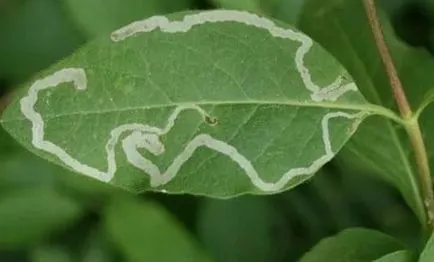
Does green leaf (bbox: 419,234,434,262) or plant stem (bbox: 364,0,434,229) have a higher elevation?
plant stem (bbox: 364,0,434,229)

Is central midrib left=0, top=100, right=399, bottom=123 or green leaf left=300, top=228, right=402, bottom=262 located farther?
green leaf left=300, top=228, right=402, bottom=262

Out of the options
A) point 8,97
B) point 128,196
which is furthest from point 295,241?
point 8,97

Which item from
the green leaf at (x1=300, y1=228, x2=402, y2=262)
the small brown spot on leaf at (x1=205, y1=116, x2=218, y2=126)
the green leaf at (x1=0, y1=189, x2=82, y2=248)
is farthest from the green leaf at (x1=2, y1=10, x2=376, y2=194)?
the green leaf at (x1=0, y1=189, x2=82, y2=248)

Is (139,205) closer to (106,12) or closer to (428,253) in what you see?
(106,12)

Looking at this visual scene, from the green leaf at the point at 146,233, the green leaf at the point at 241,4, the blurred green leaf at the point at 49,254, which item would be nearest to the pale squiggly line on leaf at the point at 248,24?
the green leaf at the point at 241,4

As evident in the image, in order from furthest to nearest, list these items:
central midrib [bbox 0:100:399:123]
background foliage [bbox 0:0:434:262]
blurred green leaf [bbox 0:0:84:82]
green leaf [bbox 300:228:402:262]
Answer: blurred green leaf [bbox 0:0:84:82] → background foliage [bbox 0:0:434:262] → green leaf [bbox 300:228:402:262] → central midrib [bbox 0:100:399:123]

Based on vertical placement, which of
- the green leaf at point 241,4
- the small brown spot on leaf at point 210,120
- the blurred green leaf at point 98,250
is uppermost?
the green leaf at point 241,4

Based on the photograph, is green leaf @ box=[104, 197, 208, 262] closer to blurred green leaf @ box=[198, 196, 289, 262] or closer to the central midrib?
blurred green leaf @ box=[198, 196, 289, 262]

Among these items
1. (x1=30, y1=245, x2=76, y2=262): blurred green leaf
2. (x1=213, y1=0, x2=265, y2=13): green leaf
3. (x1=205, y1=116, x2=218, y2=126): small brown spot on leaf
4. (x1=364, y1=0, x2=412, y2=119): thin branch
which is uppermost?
(x1=213, y1=0, x2=265, y2=13): green leaf

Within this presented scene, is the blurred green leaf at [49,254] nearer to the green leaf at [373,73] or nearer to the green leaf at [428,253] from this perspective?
the green leaf at [373,73]
